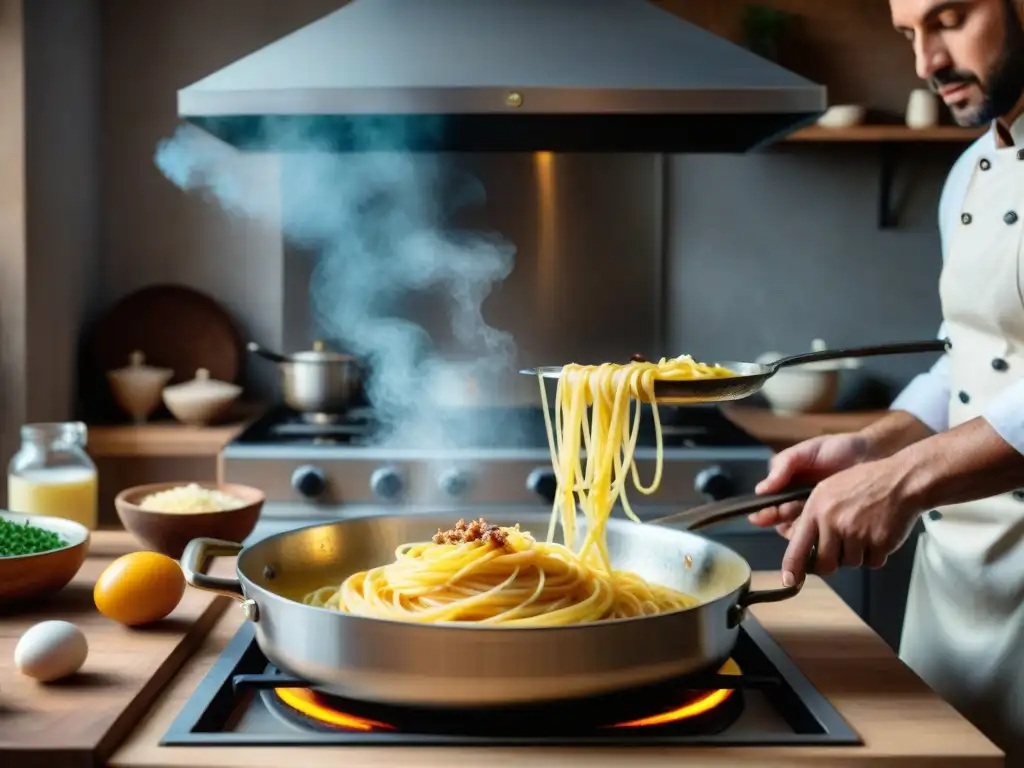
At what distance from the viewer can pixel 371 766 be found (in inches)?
39.0

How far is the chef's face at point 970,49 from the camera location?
162 centimetres

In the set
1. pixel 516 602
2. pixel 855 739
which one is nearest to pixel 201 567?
pixel 516 602

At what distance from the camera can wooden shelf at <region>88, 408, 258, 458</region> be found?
3.11m

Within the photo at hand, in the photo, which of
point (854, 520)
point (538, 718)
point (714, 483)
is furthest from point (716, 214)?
point (538, 718)

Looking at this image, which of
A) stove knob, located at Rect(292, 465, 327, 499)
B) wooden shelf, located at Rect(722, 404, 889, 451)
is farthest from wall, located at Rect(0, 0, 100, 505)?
wooden shelf, located at Rect(722, 404, 889, 451)

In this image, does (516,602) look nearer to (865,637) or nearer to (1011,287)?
(865,637)

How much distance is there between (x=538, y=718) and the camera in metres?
1.12

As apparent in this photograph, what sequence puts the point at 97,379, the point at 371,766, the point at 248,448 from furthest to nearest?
the point at 97,379 < the point at 248,448 < the point at 371,766

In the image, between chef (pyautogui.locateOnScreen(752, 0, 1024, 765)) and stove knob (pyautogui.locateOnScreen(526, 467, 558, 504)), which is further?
stove knob (pyautogui.locateOnScreen(526, 467, 558, 504))

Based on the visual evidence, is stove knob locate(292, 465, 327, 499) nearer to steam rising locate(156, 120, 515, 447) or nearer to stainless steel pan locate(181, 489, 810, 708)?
steam rising locate(156, 120, 515, 447)

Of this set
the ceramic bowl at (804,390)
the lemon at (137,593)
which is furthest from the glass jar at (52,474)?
the ceramic bowl at (804,390)

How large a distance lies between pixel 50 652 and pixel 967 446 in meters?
1.04

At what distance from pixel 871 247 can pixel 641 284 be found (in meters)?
0.75

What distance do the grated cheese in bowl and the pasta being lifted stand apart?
43 cm
